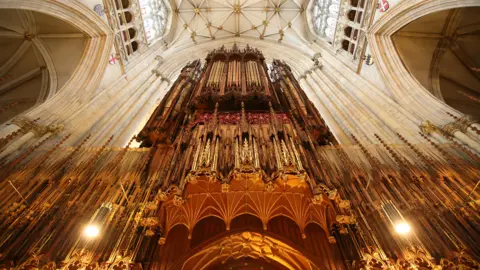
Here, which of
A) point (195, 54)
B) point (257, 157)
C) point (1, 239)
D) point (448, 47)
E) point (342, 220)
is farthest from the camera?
point (195, 54)

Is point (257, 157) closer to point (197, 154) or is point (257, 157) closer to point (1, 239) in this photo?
point (197, 154)

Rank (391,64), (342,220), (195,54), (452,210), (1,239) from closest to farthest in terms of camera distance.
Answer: (1,239) < (452,210) < (342,220) < (391,64) < (195,54)

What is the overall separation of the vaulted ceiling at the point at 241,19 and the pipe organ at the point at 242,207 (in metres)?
13.3

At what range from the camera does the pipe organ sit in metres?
3.66

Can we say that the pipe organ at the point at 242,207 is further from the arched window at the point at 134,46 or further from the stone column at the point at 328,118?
the arched window at the point at 134,46

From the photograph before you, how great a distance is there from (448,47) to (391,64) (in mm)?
2788

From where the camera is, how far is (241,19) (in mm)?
18422

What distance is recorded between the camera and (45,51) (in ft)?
31.4

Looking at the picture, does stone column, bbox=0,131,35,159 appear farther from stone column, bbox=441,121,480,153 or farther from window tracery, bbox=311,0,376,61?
window tracery, bbox=311,0,376,61

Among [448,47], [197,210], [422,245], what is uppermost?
[448,47]

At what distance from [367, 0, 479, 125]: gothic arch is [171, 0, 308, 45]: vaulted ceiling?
829cm

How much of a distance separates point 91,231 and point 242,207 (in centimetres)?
244

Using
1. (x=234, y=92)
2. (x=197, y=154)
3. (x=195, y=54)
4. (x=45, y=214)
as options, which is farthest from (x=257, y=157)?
(x=195, y=54)

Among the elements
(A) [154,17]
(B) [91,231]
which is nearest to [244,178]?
(B) [91,231]
